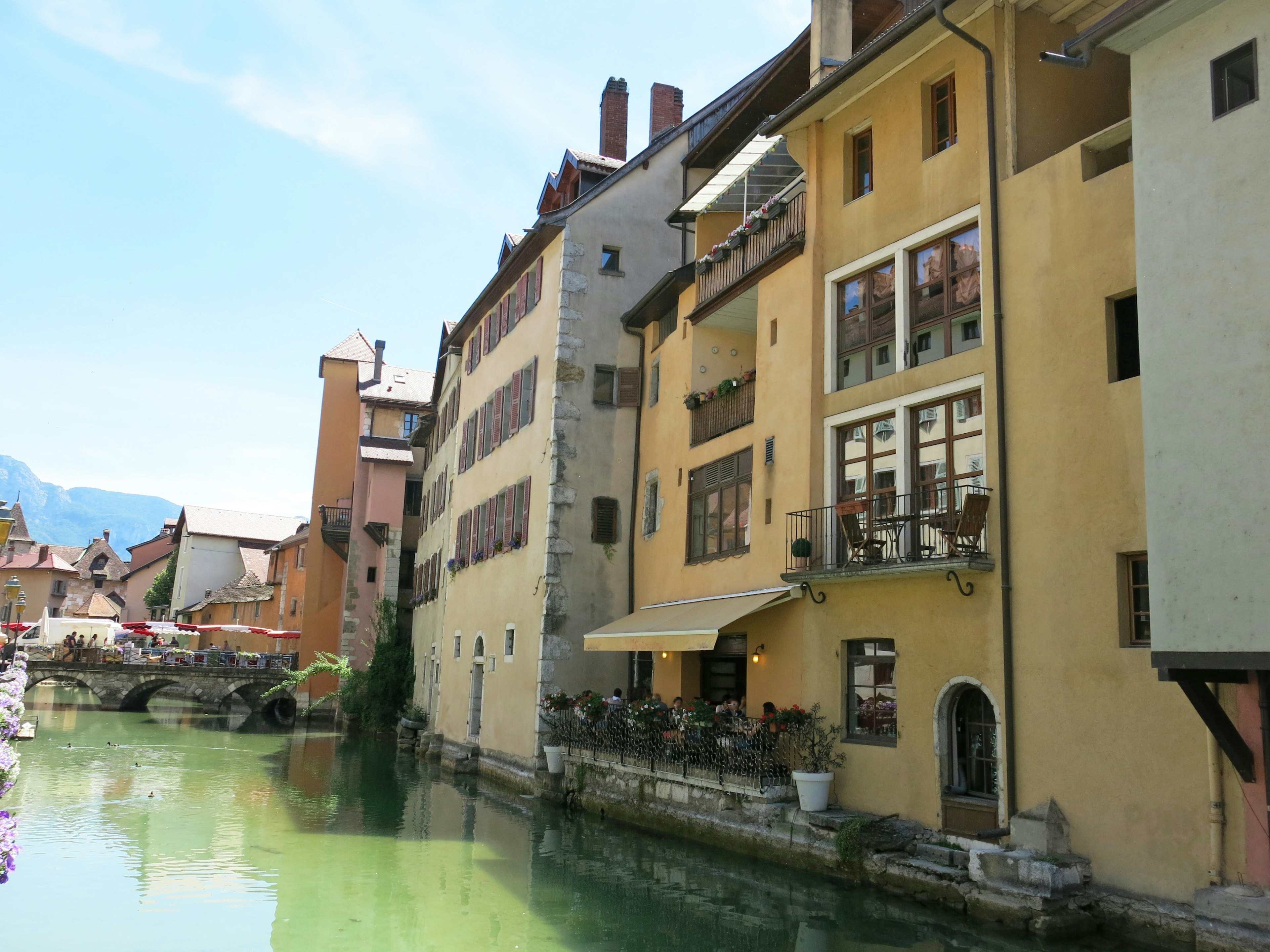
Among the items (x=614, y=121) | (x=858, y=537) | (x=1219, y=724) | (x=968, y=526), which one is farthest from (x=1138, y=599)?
(x=614, y=121)

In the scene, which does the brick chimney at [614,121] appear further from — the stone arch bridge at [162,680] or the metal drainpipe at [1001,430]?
the stone arch bridge at [162,680]

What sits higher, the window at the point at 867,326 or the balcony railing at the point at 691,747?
the window at the point at 867,326

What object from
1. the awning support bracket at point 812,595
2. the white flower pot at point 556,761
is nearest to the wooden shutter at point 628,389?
the white flower pot at point 556,761

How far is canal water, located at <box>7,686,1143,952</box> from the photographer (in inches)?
388

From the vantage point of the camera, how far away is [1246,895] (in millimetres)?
8398

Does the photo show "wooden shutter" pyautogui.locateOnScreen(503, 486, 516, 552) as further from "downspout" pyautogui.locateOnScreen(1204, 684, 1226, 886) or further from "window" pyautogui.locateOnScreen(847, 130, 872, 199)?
"downspout" pyautogui.locateOnScreen(1204, 684, 1226, 886)

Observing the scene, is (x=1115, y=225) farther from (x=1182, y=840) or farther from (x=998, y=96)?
(x=1182, y=840)

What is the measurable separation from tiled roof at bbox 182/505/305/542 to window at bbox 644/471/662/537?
52.5 meters

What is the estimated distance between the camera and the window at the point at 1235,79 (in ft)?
29.0

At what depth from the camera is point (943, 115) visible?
13.2m

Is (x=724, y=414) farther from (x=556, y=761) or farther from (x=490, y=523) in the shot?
(x=490, y=523)

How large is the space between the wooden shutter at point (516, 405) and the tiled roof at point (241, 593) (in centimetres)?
3497

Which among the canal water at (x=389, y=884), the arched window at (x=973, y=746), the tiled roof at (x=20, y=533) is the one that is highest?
the tiled roof at (x=20, y=533)

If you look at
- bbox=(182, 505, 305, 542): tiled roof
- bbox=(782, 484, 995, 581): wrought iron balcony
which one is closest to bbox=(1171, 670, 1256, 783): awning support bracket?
bbox=(782, 484, 995, 581): wrought iron balcony
